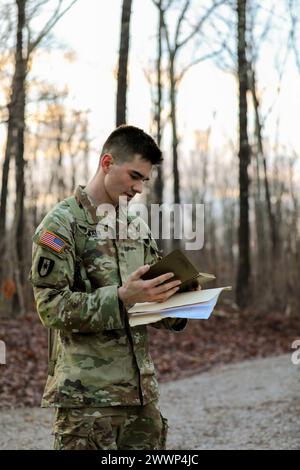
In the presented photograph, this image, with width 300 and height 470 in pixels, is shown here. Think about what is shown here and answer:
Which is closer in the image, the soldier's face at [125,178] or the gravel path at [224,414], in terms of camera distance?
the soldier's face at [125,178]

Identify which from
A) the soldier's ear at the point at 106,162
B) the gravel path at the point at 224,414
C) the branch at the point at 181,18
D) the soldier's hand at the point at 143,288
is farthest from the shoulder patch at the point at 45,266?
the branch at the point at 181,18

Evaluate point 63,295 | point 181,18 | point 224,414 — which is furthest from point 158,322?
point 181,18

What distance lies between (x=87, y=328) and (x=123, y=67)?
9223 millimetres

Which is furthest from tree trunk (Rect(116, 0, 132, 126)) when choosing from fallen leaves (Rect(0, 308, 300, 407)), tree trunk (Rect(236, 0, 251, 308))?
tree trunk (Rect(236, 0, 251, 308))

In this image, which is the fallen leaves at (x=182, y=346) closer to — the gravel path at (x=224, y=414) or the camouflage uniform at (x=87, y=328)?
the gravel path at (x=224, y=414)

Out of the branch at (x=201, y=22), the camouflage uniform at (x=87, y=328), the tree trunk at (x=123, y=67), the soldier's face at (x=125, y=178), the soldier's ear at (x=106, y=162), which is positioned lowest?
the camouflage uniform at (x=87, y=328)

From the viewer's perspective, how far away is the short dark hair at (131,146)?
2.65 m

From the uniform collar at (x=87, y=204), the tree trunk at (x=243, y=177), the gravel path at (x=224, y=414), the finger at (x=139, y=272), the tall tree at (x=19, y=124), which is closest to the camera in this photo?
the finger at (x=139, y=272)

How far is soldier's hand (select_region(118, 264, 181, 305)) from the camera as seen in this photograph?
89.7 inches

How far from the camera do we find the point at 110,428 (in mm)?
2432

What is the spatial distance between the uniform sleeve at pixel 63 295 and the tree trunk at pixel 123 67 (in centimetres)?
874

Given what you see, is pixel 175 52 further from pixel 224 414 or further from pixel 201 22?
pixel 224 414

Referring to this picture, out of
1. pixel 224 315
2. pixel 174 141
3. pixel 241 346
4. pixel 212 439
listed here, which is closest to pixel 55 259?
pixel 212 439

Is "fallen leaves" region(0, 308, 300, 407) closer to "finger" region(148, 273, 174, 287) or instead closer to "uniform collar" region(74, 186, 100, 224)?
"uniform collar" region(74, 186, 100, 224)
